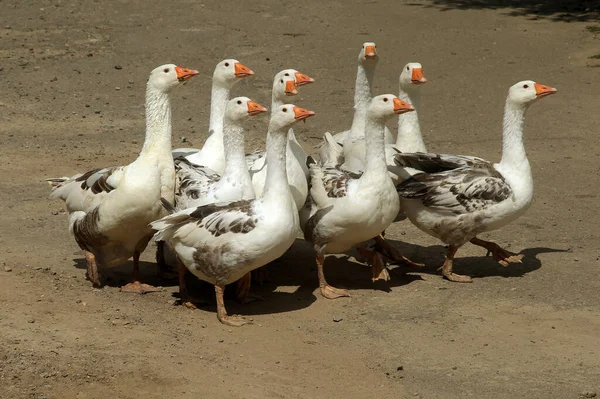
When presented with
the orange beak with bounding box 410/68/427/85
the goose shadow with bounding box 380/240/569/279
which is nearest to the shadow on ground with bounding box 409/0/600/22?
the orange beak with bounding box 410/68/427/85

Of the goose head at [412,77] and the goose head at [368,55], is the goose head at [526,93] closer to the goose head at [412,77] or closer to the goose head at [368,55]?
the goose head at [412,77]

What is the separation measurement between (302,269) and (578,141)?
5.16 m

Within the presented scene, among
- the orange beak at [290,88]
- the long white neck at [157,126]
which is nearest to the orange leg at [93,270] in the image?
the long white neck at [157,126]

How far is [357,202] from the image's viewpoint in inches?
343

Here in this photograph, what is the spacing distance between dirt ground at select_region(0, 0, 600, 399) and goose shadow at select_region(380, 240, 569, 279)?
4 centimetres

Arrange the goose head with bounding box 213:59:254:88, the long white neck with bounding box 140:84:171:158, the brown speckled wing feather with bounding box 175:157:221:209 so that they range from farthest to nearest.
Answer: the goose head with bounding box 213:59:254:88 → the long white neck with bounding box 140:84:171:158 → the brown speckled wing feather with bounding box 175:157:221:209

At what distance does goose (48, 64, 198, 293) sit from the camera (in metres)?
8.58

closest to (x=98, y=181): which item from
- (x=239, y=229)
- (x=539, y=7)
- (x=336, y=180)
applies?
(x=239, y=229)

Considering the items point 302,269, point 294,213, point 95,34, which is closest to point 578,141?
point 302,269

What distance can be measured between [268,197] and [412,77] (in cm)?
282

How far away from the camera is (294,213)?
8305 mm

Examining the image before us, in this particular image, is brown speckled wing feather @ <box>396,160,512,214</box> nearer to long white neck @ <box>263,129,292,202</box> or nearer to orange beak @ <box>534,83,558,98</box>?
orange beak @ <box>534,83,558,98</box>

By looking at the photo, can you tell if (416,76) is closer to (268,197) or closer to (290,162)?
(290,162)

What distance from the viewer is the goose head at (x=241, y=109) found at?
28.6ft
